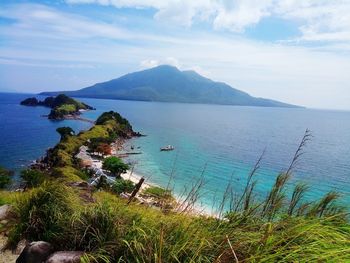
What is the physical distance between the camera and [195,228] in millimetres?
4180

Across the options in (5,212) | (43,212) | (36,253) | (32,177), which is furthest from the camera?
(32,177)

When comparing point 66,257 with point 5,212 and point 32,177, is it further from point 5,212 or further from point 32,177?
point 32,177

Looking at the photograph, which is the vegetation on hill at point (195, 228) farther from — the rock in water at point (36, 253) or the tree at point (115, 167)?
the tree at point (115, 167)

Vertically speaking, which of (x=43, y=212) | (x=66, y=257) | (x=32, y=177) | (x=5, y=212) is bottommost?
(x=32, y=177)

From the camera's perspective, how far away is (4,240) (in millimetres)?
6984

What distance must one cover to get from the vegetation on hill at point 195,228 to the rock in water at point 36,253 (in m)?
0.17

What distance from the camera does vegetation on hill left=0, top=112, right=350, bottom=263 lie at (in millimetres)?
3295

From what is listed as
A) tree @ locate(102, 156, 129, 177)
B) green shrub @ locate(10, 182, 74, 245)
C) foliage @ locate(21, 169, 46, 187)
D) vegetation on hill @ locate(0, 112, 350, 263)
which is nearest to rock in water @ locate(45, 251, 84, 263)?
vegetation on hill @ locate(0, 112, 350, 263)

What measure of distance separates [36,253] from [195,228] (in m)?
2.75

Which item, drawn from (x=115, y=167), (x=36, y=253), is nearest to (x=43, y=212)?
(x=36, y=253)

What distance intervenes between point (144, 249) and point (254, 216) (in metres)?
1.50

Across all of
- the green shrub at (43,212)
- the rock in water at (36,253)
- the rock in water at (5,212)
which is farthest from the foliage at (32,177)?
the rock in water at (36,253)

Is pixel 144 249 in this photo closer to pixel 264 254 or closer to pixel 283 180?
pixel 264 254

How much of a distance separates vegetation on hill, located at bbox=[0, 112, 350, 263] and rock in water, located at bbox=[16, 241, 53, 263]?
169mm
